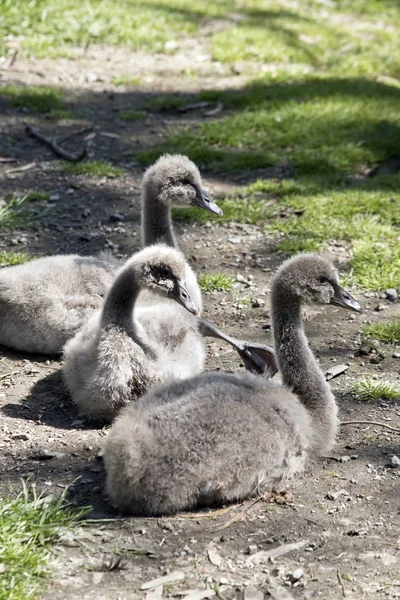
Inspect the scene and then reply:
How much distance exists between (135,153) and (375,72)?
444 centimetres

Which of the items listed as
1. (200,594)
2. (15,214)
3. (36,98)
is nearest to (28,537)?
(200,594)

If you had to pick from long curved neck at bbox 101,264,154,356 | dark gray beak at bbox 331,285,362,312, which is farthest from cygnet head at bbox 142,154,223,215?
dark gray beak at bbox 331,285,362,312

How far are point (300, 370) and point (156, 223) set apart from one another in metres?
1.89

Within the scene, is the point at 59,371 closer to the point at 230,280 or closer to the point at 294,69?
the point at 230,280

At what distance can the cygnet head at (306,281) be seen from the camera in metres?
5.31

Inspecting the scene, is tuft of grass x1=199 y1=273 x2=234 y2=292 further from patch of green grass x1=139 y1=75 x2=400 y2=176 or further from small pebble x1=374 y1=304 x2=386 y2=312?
patch of green grass x1=139 y1=75 x2=400 y2=176

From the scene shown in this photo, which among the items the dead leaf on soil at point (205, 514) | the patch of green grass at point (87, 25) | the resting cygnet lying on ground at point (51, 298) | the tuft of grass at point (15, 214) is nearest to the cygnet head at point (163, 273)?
the resting cygnet lying on ground at point (51, 298)

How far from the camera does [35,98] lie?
1098 centimetres

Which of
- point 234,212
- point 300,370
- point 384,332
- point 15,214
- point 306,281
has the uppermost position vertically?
point 306,281

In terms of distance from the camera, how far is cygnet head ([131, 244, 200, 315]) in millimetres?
5324

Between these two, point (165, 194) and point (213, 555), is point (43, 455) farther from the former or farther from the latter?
point (165, 194)

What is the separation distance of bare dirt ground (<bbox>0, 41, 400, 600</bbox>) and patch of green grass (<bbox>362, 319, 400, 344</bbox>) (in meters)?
0.11

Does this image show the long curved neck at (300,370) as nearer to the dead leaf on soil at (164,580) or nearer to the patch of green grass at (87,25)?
the dead leaf on soil at (164,580)

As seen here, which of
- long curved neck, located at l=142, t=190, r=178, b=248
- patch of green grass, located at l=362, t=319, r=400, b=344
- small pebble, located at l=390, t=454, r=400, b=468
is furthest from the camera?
long curved neck, located at l=142, t=190, r=178, b=248
